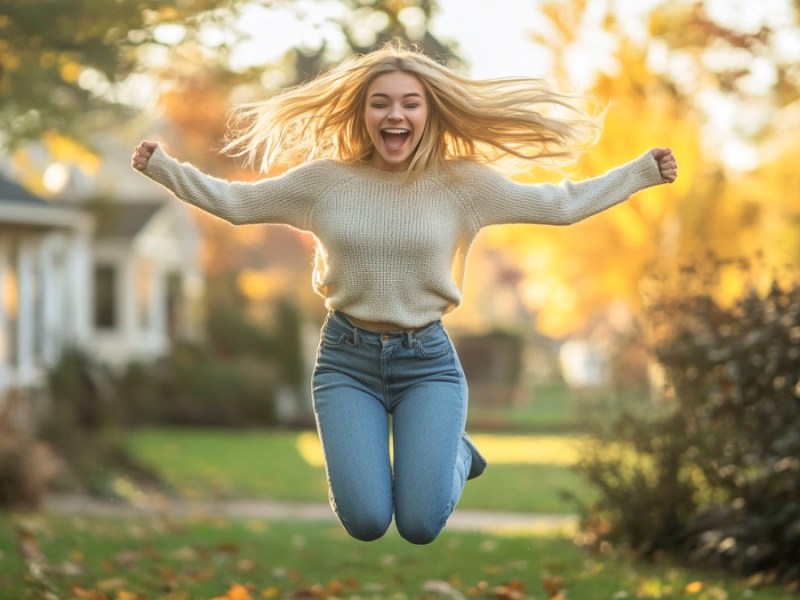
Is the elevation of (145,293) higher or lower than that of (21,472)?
higher

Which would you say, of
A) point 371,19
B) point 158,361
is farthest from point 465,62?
point 158,361

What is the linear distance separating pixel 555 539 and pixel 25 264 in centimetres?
1229

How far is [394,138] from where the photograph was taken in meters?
5.74

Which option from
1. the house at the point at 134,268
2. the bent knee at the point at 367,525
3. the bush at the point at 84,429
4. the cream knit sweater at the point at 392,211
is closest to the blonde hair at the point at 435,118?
the cream knit sweater at the point at 392,211

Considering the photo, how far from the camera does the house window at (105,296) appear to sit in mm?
29562

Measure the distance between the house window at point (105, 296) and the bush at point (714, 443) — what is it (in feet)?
67.1

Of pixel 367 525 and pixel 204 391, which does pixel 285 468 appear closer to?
pixel 204 391

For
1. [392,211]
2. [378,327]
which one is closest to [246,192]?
[392,211]

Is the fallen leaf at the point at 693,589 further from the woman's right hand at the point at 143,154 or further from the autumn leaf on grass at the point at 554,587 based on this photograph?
the woman's right hand at the point at 143,154

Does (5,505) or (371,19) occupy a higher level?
(371,19)

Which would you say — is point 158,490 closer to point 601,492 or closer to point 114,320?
point 601,492

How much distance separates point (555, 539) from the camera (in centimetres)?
1095

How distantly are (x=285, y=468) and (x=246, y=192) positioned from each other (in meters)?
14.4

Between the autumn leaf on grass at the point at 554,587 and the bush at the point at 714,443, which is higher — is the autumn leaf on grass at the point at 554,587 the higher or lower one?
the lower one
